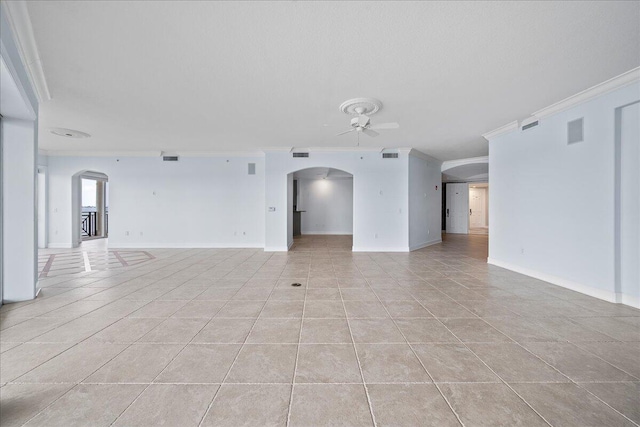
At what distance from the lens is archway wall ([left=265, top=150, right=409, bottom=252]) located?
23.1ft

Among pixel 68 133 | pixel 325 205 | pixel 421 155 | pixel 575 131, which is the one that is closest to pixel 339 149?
pixel 421 155

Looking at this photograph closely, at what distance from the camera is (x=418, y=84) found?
325 centimetres

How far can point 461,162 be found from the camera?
→ 8.38 metres

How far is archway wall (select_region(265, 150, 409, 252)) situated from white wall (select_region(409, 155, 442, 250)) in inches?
12.5

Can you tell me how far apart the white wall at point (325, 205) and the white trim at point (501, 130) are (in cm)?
635

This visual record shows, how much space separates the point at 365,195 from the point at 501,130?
3.41 metres

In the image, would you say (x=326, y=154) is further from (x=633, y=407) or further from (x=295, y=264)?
(x=633, y=407)

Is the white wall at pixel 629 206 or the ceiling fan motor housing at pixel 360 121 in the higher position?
the ceiling fan motor housing at pixel 360 121

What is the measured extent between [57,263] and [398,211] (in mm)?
8431

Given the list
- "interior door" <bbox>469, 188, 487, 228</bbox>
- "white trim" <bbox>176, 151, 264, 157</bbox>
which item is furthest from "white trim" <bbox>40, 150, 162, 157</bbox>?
"interior door" <bbox>469, 188, 487, 228</bbox>

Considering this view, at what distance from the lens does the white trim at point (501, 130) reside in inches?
188

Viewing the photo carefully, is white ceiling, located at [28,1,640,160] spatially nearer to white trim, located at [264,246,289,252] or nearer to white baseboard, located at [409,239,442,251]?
white trim, located at [264,246,289,252]

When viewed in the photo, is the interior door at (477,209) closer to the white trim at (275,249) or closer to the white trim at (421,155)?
the white trim at (421,155)

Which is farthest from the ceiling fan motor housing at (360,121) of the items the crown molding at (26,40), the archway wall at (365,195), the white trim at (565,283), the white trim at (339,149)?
the white trim at (565,283)
